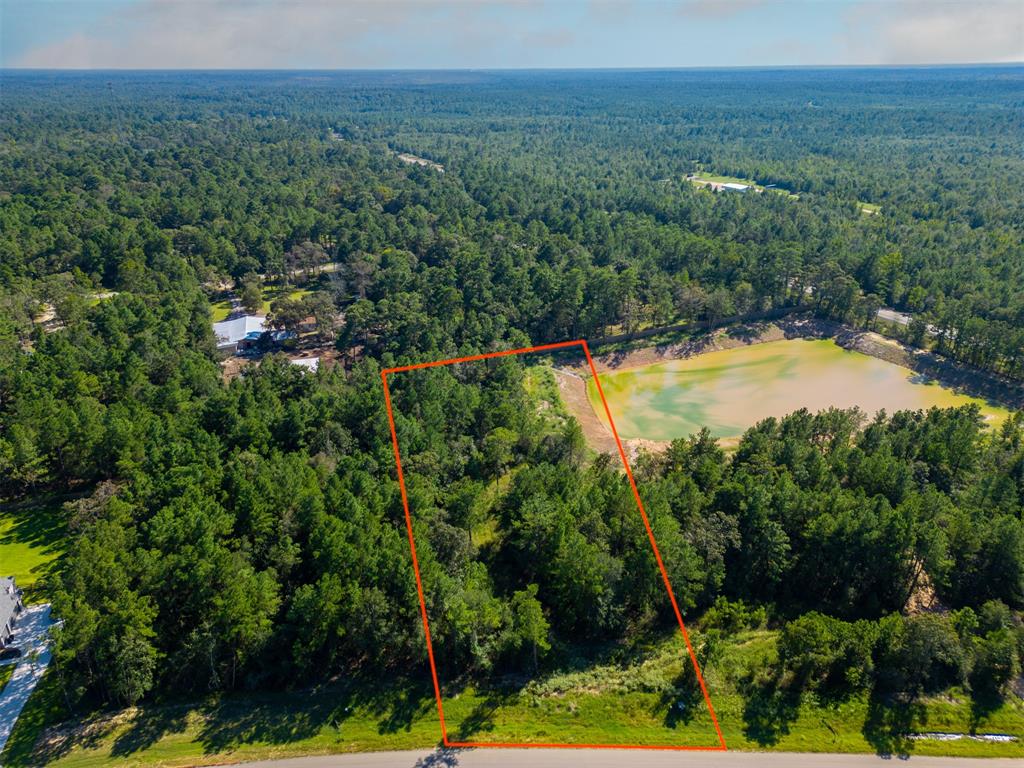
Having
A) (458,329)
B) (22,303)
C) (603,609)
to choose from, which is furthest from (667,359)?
(22,303)

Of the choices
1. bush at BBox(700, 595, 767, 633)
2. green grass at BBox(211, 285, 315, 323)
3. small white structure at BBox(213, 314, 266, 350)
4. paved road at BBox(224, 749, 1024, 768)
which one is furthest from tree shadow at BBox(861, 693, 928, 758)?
green grass at BBox(211, 285, 315, 323)

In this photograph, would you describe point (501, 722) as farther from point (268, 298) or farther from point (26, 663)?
point (268, 298)

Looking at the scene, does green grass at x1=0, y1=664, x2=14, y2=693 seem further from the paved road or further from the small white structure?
the small white structure

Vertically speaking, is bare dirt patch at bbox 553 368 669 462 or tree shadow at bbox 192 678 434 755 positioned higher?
bare dirt patch at bbox 553 368 669 462

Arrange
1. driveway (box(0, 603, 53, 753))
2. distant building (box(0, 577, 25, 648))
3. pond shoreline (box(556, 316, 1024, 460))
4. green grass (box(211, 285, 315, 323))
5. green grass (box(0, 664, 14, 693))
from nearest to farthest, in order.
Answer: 1. driveway (box(0, 603, 53, 753))
2. green grass (box(0, 664, 14, 693))
3. distant building (box(0, 577, 25, 648))
4. pond shoreline (box(556, 316, 1024, 460))
5. green grass (box(211, 285, 315, 323))

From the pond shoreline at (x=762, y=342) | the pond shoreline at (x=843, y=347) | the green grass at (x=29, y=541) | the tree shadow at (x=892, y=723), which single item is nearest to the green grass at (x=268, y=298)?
the pond shoreline at (x=762, y=342)

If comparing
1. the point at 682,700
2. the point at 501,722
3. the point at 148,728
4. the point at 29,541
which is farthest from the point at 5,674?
the point at 682,700
